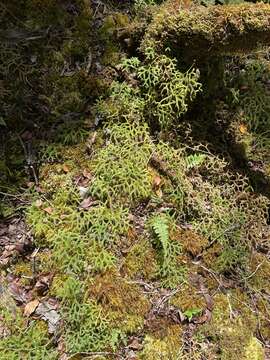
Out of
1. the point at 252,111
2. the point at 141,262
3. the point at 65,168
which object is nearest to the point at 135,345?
the point at 141,262

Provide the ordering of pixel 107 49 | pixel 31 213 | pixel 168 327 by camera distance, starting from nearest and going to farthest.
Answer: pixel 168 327 < pixel 31 213 < pixel 107 49

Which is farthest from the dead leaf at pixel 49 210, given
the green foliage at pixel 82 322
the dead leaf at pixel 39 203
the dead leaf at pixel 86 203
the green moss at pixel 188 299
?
the green moss at pixel 188 299

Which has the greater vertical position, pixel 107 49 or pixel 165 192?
pixel 107 49

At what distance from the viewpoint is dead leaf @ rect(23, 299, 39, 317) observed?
4.27 meters

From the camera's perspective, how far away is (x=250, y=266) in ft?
16.3

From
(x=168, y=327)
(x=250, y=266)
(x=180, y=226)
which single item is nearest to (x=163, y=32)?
(x=180, y=226)

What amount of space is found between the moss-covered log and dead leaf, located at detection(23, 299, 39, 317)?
2689mm

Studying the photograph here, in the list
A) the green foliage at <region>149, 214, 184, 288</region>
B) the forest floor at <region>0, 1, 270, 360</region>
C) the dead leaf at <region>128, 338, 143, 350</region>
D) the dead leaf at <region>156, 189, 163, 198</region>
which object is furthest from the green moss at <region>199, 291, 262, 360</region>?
the dead leaf at <region>156, 189, 163, 198</region>

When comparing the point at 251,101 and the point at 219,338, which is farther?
the point at 251,101

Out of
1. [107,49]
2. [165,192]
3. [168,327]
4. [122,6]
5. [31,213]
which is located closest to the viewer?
[168,327]

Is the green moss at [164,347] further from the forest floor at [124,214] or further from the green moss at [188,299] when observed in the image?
the green moss at [188,299]

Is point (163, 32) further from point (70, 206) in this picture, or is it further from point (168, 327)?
point (168, 327)

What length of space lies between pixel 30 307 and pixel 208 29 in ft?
9.87

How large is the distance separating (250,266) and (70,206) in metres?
1.88
